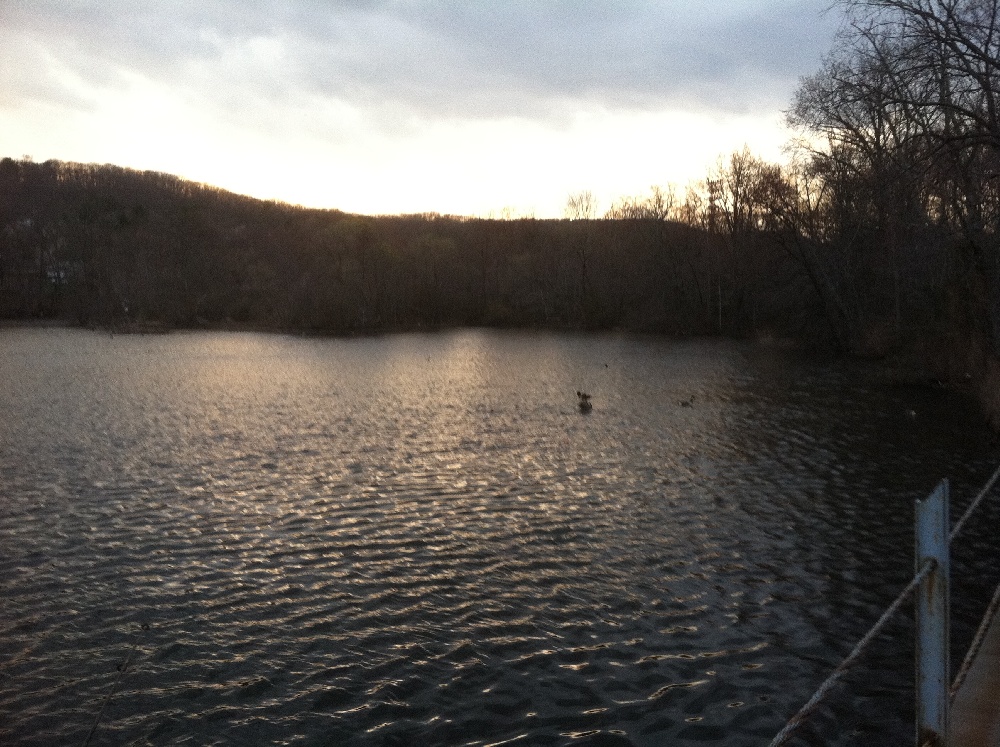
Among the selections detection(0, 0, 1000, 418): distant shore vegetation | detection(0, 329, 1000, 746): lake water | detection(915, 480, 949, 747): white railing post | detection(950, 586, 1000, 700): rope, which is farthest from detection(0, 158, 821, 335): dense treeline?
detection(915, 480, 949, 747): white railing post

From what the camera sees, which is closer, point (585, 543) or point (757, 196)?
point (585, 543)

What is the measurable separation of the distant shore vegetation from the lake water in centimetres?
634

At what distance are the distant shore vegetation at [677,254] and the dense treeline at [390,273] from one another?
0.29 meters

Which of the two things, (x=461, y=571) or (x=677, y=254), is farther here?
(x=677, y=254)

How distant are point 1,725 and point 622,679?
5795 millimetres

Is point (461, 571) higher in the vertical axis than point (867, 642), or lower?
lower

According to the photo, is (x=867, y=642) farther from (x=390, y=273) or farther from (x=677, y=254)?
(x=390, y=273)

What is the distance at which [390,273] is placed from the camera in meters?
84.6

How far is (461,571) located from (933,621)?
7.33 meters

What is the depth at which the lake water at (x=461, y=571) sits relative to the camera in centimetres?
696

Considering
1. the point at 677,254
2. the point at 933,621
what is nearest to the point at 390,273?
the point at 677,254

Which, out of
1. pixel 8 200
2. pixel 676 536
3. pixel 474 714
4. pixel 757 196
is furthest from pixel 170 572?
pixel 8 200

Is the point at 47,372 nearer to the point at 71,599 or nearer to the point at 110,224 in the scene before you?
the point at 71,599

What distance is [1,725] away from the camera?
21.6 ft
